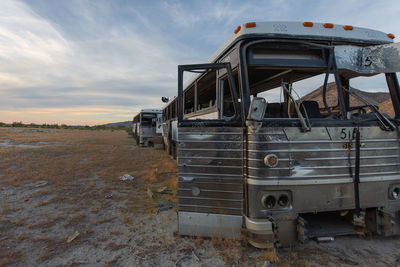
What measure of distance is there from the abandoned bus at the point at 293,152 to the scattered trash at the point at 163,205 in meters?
1.45

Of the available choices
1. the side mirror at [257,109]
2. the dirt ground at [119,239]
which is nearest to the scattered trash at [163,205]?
the dirt ground at [119,239]

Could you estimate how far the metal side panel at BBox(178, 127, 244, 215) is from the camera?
10.0 ft

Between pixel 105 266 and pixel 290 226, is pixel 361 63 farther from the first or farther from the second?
pixel 105 266

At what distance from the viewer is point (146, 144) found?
17641 millimetres

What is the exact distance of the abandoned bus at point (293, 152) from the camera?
286cm

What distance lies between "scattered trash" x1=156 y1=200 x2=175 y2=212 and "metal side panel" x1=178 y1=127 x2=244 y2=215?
159 centimetres

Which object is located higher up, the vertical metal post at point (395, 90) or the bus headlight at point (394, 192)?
the vertical metal post at point (395, 90)

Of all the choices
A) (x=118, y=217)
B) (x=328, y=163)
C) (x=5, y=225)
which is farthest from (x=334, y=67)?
(x=5, y=225)

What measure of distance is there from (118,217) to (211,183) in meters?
2.32

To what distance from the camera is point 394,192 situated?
316 centimetres

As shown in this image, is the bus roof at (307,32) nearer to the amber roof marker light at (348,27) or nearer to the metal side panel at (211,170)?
the amber roof marker light at (348,27)

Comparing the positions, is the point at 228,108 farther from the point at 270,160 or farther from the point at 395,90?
the point at 395,90

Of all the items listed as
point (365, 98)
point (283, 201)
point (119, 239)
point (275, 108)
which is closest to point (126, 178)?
point (119, 239)

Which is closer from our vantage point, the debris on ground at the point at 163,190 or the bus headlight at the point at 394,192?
the bus headlight at the point at 394,192
